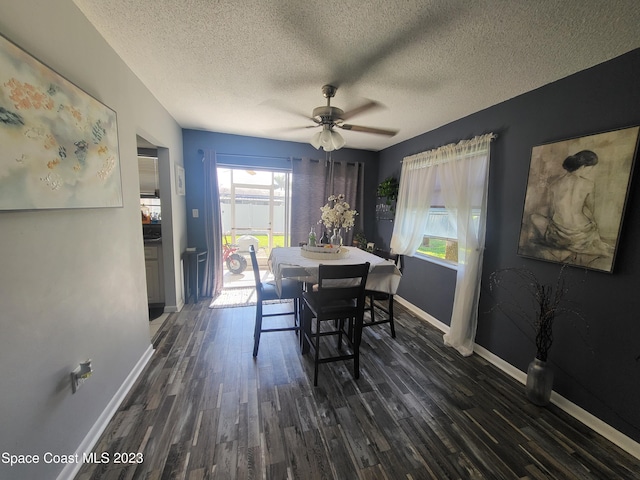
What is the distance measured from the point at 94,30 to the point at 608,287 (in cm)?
365

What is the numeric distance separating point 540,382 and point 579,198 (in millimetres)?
1360

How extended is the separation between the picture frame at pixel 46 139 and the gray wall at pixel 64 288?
80 millimetres

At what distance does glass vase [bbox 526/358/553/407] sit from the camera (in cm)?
181

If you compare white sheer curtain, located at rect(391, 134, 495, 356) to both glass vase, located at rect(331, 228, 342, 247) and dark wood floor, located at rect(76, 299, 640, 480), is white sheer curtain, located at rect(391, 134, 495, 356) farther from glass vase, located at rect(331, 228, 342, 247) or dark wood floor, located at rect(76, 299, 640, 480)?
glass vase, located at rect(331, 228, 342, 247)

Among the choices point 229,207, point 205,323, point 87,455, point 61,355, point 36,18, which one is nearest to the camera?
point 36,18

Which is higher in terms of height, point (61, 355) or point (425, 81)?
point (425, 81)

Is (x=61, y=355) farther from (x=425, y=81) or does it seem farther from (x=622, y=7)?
(x=622, y=7)

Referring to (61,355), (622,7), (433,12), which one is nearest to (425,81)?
(433,12)

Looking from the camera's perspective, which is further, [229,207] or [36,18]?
[229,207]

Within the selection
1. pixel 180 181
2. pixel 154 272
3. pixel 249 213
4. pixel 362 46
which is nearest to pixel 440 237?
pixel 362 46

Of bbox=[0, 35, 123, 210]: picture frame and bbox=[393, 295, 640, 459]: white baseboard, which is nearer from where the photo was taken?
bbox=[0, 35, 123, 210]: picture frame

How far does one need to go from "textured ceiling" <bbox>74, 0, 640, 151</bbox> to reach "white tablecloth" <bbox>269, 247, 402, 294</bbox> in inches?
61.5

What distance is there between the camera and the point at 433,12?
51.7 inches

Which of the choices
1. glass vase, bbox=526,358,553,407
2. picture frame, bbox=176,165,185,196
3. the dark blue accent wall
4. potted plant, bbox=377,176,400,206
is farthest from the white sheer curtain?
picture frame, bbox=176,165,185,196
